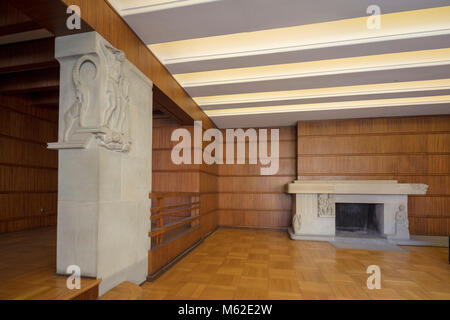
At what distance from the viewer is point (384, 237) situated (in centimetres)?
541

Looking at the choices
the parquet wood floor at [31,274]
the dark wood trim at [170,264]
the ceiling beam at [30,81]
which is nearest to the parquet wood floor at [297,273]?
the dark wood trim at [170,264]

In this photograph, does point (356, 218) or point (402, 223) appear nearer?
point (402, 223)

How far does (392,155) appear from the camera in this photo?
5.92 m

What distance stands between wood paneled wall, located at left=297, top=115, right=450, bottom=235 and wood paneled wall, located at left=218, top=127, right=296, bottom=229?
518 millimetres

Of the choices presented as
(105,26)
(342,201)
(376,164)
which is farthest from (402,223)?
(105,26)

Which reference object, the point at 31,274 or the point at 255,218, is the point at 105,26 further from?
the point at 255,218

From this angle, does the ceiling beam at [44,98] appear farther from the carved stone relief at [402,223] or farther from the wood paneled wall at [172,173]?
the carved stone relief at [402,223]

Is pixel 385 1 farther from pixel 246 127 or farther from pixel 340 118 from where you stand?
pixel 246 127

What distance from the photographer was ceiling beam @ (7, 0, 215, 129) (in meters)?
1.80

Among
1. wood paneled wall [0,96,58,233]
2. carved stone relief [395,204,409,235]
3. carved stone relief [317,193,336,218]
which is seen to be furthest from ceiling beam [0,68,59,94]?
carved stone relief [395,204,409,235]

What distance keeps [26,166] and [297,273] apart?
547 cm

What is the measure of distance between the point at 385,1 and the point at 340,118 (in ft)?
13.3

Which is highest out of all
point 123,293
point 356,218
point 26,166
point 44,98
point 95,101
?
point 44,98

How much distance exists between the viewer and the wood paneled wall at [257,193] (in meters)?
6.74
